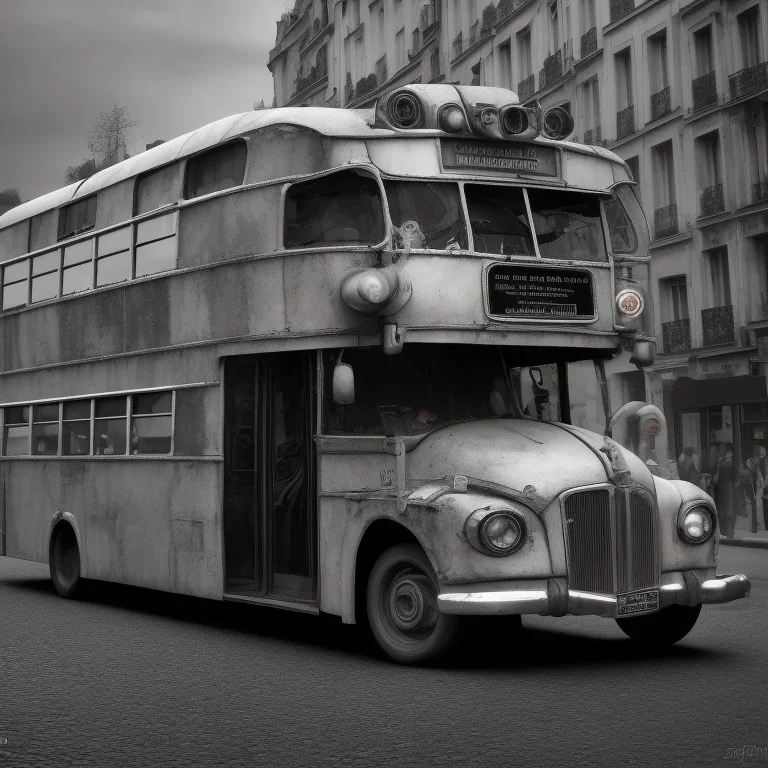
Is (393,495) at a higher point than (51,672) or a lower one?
higher

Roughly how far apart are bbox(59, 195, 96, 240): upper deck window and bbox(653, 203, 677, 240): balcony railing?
2273cm

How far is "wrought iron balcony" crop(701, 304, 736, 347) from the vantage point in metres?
33.1

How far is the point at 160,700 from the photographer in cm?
808

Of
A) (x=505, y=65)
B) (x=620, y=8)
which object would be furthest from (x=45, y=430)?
(x=505, y=65)

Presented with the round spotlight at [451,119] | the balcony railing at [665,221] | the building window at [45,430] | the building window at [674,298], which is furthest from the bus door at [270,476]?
the balcony railing at [665,221]

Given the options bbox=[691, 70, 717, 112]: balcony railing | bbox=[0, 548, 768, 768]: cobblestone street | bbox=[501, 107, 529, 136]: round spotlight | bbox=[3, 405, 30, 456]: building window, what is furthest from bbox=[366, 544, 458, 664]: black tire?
bbox=[691, 70, 717, 112]: balcony railing

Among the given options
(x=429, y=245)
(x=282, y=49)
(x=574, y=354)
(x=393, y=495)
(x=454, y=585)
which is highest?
(x=282, y=49)

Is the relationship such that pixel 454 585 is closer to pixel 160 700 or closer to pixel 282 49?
pixel 160 700

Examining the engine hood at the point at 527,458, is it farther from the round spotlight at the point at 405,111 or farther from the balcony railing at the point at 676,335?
the balcony railing at the point at 676,335

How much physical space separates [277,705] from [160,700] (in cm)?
71

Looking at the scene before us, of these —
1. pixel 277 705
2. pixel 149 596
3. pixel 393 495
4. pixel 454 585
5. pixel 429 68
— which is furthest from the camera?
pixel 429 68

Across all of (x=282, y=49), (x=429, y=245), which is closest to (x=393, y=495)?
(x=429, y=245)

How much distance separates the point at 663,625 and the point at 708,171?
85.5 ft

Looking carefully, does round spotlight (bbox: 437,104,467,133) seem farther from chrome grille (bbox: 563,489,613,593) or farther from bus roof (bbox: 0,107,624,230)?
chrome grille (bbox: 563,489,613,593)
